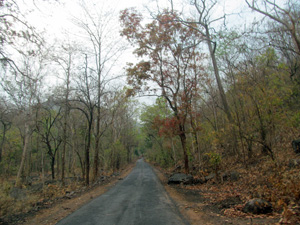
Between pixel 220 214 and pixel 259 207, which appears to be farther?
pixel 220 214

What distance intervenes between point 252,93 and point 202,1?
22.7 ft

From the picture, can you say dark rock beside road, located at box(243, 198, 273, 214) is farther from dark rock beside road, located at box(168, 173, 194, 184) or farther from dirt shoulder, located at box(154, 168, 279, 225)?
dark rock beside road, located at box(168, 173, 194, 184)

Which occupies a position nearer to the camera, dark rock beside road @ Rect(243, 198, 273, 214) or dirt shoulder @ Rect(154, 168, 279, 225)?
dirt shoulder @ Rect(154, 168, 279, 225)

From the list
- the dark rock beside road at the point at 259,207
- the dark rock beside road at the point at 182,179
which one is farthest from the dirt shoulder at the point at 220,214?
the dark rock beside road at the point at 182,179

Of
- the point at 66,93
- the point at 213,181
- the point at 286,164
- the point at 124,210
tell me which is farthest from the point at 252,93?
the point at 66,93

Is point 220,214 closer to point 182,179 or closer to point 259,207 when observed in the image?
point 259,207

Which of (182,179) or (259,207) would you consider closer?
(259,207)

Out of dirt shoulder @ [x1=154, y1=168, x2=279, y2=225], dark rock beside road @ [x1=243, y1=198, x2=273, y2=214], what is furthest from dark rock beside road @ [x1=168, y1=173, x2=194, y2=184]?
dark rock beside road @ [x1=243, y1=198, x2=273, y2=214]

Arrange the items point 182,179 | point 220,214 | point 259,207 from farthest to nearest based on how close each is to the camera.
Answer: point 182,179
point 220,214
point 259,207

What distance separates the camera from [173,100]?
1564 cm

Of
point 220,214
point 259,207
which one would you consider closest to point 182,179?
point 220,214

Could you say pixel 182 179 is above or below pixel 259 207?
above

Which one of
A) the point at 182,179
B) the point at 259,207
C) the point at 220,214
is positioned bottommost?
the point at 220,214

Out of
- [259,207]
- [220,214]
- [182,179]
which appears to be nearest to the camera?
[259,207]
